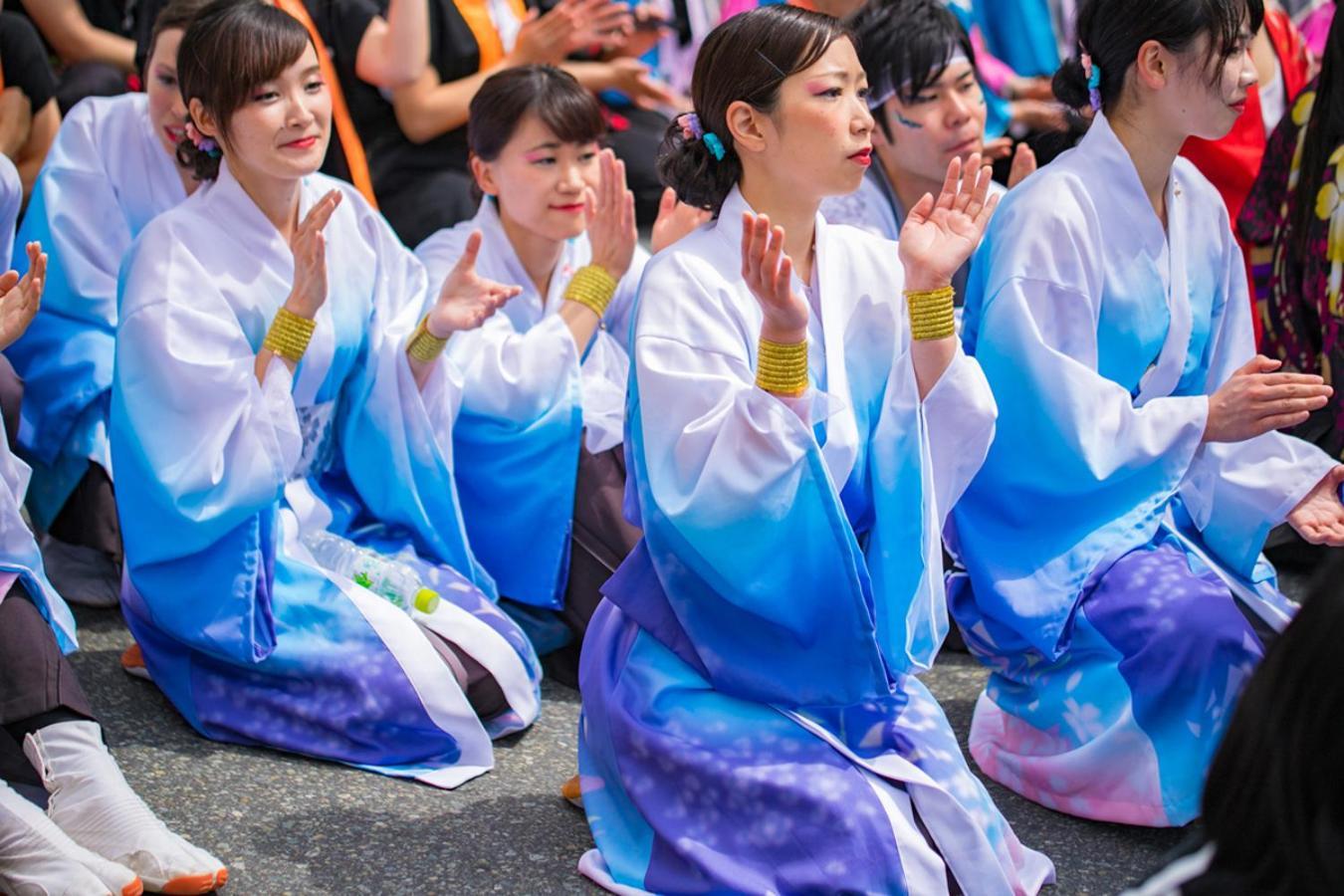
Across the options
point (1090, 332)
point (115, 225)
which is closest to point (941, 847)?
point (1090, 332)

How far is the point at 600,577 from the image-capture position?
11.9ft

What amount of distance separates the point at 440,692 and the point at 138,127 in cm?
162

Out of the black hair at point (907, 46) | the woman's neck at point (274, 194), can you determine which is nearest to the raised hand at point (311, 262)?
the woman's neck at point (274, 194)

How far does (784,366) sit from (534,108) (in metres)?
1.58

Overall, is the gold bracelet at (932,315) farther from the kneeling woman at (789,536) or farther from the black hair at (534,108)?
the black hair at (534,108)

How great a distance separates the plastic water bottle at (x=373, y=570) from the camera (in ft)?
10.7

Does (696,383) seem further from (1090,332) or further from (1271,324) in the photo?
(1271,324)

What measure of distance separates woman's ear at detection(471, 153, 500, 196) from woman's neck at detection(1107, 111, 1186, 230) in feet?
4.58

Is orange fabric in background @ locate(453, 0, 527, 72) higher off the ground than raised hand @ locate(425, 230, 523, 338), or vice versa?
orange fabric in background @ locate(453, 0, 527, 72)

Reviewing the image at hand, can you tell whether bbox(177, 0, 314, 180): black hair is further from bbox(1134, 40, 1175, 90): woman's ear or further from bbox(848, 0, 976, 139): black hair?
bbox(1134, 40, 1175, 90): woman's ear

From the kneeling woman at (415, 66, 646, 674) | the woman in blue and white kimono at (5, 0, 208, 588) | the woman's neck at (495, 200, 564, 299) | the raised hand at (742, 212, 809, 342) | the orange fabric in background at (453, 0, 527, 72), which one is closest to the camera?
the raised hand at (742, 212, 809, 342)

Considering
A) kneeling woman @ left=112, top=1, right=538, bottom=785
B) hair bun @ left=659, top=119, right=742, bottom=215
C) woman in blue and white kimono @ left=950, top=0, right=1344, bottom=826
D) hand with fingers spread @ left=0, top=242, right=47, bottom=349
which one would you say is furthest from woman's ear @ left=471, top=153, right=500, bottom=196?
hand with fingers spread @ left=0, top=242, right=47, bottom=349

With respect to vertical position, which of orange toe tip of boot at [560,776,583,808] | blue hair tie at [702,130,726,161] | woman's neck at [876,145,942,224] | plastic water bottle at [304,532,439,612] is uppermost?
blue hair tie at [702,130,726,161]

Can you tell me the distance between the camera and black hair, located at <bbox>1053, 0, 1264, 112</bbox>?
117 inches
